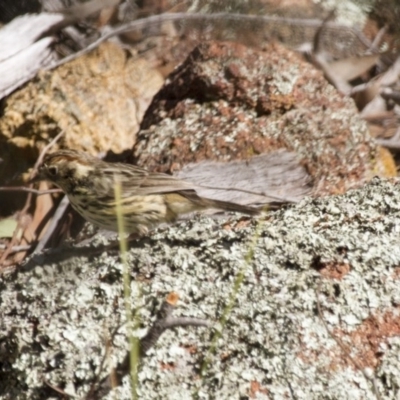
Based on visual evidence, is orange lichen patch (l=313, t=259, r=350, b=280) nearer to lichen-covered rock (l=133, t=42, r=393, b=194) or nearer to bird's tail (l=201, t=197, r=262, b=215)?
bird's tail (l=201, t=197, r=262, b=215)

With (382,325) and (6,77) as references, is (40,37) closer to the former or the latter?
(6,77)

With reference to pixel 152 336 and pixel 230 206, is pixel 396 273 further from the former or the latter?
pixel 230 206

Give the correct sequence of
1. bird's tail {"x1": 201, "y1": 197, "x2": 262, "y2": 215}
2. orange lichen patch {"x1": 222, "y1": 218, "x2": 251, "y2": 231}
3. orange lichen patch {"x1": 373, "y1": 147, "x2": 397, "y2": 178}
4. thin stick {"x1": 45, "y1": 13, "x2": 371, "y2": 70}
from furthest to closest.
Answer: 1. thin stick {"x1": 45, "y1": 13, "x2": 371, "y2": 70}
2. orange lichen patch {"x1": 373, "y1": 147, "x2": 397, "y2": 178}
3. bird's tail {"x1": 201, "y1": 197, "x2": 262, "y2": 215}
4. orange lichen patch {"x1": 222, "y1": 218, "x2": 251, "y2": 231}

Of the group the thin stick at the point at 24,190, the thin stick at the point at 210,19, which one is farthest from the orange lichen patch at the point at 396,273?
the thin stick at the point at 210,19

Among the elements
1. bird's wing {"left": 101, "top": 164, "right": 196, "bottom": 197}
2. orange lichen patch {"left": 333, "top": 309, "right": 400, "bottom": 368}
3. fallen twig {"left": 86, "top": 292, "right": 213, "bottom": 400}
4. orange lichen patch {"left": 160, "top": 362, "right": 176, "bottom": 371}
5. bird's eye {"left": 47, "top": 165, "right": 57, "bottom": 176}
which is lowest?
orange lichen patch {"left": 333, "top": 309, "right": 400, "bottom": 368}

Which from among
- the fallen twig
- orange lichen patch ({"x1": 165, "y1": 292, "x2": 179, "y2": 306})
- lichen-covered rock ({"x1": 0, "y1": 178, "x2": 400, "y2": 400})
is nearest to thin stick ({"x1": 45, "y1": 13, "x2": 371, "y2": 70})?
lichen-covered rock ({"x1": 0, "y1": 178, "x2": 400, "y2": 400})

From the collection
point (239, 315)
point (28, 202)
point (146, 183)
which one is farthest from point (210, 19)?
point (239, 315)

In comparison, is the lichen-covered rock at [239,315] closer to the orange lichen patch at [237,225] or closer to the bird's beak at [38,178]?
the orange lichen patch at [237,225]
